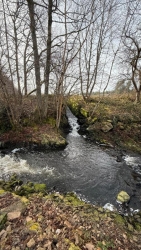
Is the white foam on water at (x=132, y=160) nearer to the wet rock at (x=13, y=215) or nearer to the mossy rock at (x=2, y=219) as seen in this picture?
the wet rock at (x=13, y=215)

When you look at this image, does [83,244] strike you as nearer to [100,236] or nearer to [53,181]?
[100,236]

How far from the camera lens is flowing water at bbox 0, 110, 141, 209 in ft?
15.7

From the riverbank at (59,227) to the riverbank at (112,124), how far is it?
212 inches

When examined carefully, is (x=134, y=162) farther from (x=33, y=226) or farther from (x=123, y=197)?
(x=33, y=226)

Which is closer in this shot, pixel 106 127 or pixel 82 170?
pixel 82 170

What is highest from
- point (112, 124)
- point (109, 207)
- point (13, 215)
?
point (112, 124)

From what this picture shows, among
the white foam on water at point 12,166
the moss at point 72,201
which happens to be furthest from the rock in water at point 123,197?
the white foam on water at point 12,166

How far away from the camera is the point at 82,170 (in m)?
5.92

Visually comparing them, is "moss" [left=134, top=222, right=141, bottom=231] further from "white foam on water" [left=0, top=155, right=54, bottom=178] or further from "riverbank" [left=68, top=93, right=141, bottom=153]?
"riverbank" [left=68, top=93, right=141, bottom=153]

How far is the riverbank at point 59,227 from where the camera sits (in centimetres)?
238

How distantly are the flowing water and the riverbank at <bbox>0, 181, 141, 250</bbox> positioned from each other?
1.07 meters

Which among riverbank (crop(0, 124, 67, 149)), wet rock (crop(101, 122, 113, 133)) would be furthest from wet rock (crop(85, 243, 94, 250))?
wet rock (crop(101, 122, 113, 133))

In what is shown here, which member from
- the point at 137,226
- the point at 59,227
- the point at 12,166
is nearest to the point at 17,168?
the point at 12,166

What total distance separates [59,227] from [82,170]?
3287 mm
